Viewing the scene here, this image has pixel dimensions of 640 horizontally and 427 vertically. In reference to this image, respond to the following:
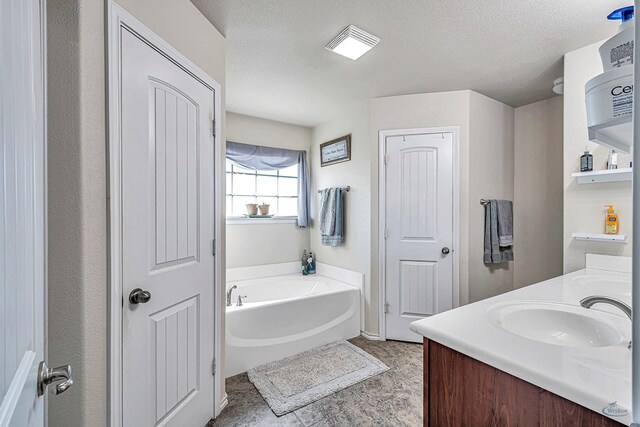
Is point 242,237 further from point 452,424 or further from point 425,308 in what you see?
point 452,424

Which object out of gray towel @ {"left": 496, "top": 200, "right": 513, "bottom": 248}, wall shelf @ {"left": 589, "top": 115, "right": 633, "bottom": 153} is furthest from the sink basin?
gray towel @ {"left": 496, "top": 200, "right": 513, "bottom": 248}

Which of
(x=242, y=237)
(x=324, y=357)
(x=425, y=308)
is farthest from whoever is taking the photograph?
(x=242, y=237)

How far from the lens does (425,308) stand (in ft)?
8.95

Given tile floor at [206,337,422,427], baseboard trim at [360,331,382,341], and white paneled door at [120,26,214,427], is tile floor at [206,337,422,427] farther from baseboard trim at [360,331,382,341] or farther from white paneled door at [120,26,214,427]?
baseboard trim at [360,331,382,341]

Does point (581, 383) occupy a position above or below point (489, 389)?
above

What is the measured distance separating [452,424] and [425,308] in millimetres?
1947

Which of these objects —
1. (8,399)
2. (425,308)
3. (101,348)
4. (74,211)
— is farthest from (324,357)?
(8,399)

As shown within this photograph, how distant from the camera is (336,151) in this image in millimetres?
3334

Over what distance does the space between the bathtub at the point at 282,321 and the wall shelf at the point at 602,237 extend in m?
1.81

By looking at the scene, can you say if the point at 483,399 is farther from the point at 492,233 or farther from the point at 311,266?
the point at 311,266

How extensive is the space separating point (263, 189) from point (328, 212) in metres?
0.88

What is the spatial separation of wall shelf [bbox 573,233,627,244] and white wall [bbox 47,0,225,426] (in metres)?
2.64

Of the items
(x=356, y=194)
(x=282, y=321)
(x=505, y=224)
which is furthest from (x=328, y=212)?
(x=505, y=224)

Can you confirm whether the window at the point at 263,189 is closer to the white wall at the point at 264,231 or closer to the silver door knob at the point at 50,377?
the white wall at the point at 264,231
